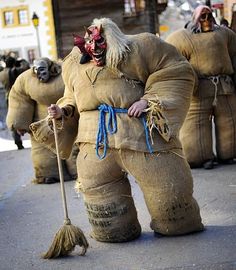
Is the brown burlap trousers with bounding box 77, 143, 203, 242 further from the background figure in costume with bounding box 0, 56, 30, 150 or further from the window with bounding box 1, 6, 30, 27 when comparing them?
the window with bounding box 1, 6, 30, 27

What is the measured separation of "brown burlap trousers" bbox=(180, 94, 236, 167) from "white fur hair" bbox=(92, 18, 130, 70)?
2.96 meters

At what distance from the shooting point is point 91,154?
4551mm

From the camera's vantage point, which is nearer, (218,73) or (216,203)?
(216,203)

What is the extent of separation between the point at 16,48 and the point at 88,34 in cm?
3023

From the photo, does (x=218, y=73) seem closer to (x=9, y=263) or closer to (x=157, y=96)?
(x=157, y=96)

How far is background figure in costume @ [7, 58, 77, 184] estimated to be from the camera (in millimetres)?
7273

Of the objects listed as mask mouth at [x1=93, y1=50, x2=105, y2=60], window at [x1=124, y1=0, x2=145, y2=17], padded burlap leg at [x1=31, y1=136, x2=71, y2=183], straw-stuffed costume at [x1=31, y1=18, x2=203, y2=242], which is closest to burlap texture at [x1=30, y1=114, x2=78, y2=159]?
straw-stuffed costume at [x1=31, y1=18, x2=203, y2=242]

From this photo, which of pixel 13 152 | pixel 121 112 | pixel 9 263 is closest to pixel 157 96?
pixel 121 112

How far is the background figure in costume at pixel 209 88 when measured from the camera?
696 cm

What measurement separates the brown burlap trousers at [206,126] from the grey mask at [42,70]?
5.69 ft

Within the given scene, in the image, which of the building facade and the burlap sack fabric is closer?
the burlap sack fabric

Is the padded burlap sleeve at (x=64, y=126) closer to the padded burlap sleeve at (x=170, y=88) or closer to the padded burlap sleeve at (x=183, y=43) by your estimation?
the padded burlap sleeve at (x=170, y=88)

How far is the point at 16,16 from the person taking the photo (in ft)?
111

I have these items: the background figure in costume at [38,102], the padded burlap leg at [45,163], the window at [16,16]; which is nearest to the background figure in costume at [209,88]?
the background figure in costume at [38,102]
